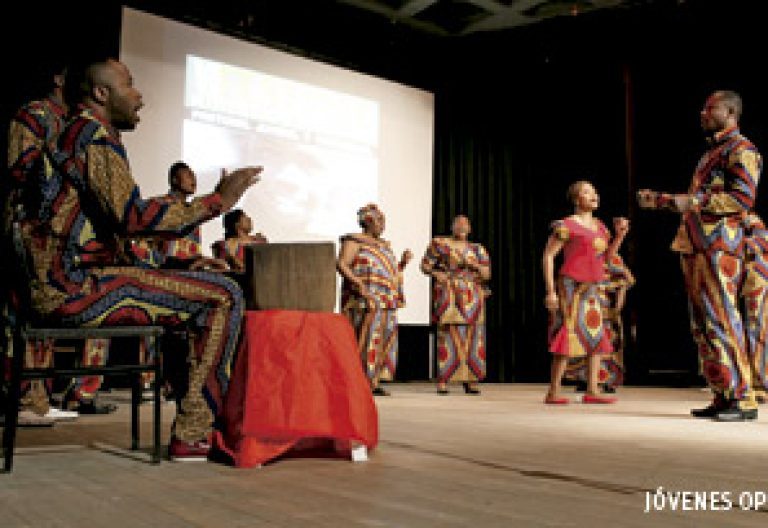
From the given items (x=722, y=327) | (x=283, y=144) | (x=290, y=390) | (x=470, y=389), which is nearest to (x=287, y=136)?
(x=283, y=144)

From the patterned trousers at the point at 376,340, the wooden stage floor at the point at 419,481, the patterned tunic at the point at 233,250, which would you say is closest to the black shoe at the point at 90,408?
the wooden stage floor at the point at 419,481

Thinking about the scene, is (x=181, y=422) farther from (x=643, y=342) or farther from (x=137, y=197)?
(x=643, y=342)

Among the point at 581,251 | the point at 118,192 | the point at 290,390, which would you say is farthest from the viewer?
the point at 581,251

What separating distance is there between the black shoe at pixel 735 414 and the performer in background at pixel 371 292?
2527 millimetres

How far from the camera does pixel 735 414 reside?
3.62 metres

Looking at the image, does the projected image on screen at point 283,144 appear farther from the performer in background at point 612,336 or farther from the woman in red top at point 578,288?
the woman in red top at point 578,288

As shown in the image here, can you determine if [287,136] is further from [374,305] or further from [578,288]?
[578,288]

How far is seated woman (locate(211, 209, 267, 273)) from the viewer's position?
16.7 feet

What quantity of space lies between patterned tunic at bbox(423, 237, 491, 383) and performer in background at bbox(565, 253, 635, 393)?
0.96 meters

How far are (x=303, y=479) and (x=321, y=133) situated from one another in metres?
4.98

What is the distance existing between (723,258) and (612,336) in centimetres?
261

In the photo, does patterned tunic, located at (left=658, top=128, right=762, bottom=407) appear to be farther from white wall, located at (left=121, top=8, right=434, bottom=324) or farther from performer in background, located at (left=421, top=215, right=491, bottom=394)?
white wall, located at (left=121, top=8, right=434, bottom=324)

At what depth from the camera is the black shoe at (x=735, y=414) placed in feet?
11.9

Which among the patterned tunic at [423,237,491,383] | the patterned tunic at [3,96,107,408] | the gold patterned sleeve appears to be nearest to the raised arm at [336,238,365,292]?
the patterned tunic at [423,237,491,383]
